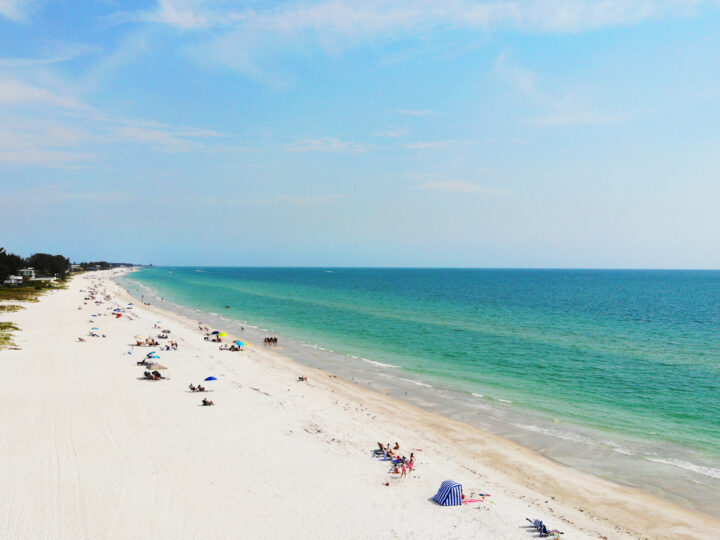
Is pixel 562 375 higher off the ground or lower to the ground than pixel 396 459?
higher

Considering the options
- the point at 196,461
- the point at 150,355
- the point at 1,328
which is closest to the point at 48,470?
the point at 196,461

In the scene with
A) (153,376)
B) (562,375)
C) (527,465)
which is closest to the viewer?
(527,465)

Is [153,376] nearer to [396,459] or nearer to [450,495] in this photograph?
[396,459]

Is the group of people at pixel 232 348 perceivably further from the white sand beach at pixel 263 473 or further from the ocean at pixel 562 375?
the white sand beach at pixel 263 473

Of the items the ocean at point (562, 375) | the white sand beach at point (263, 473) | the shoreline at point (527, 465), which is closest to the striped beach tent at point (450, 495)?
the white sand beach at point (263, 473)

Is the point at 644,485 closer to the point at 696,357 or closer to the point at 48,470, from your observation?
the point at 48,470

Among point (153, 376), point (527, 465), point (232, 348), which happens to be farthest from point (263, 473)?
point (232, 348)
